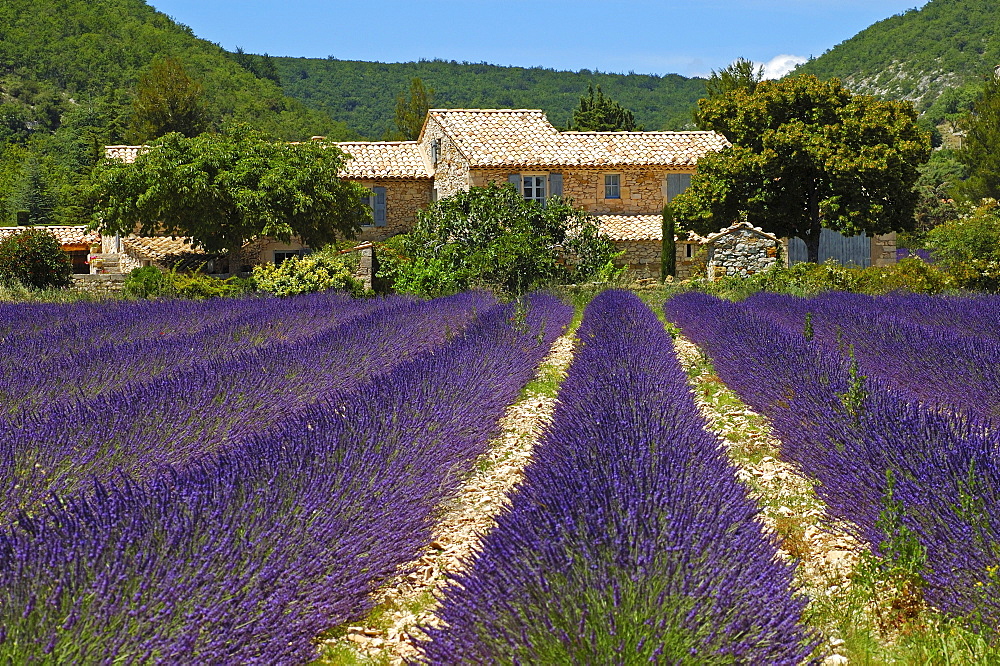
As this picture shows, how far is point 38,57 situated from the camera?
58281mm

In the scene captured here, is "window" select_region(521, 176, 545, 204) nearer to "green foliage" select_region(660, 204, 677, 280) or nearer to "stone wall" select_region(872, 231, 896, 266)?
"green foliage" select_region(660, 204, 677, 280)

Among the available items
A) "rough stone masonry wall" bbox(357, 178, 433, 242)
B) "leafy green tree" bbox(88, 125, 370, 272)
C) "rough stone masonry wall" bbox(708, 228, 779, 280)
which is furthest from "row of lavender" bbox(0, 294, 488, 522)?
"rough stone masonry wall" bbox(357, 178, 433, 242)

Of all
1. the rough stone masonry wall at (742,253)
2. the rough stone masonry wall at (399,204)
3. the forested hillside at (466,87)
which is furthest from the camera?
the forested hillside at (466,87)

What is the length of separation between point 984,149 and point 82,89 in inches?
2000

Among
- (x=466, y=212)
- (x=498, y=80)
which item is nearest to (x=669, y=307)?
(x=466, y=212)

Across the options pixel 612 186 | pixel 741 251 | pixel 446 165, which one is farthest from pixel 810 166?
pixel 446 165

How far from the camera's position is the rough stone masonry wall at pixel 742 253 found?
63.7 ft

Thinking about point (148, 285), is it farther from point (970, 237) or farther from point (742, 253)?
point (970, 237)

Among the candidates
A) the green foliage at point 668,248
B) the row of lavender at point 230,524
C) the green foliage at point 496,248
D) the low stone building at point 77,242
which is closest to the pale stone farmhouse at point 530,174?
the green foliage at point 668,248

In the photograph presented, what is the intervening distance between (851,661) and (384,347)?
18.6ft

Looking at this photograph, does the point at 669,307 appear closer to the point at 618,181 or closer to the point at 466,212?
the point at 466,212

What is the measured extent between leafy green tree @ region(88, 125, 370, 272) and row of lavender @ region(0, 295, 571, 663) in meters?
14.7

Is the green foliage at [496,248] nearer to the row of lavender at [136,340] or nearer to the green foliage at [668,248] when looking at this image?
the green foliage at [668,248]

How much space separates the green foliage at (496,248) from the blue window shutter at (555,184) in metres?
4.88
